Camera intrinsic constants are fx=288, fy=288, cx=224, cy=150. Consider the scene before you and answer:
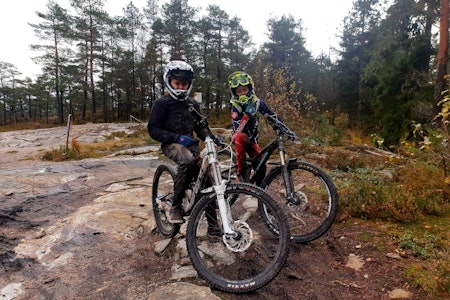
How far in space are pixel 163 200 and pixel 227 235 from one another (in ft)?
5.59

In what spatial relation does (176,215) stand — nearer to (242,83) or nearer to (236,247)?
(236,247)

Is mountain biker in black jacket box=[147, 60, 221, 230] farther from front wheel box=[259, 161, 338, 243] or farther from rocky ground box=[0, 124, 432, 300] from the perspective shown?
front wheel box=[259, 161, 338, 243]

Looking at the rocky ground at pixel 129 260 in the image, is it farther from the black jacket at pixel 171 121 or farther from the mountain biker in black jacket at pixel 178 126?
the black jacket at pixel 171 121

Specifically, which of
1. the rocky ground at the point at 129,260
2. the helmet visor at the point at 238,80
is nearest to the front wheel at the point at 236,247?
the rocky ground at the point at 129,260

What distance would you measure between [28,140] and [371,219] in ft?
82.6

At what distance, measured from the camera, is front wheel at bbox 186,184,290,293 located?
2660 mm

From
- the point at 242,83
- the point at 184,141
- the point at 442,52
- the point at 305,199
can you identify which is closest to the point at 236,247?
the point at 305,199

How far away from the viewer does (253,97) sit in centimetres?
470


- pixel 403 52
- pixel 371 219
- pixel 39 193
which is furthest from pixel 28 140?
pixel 403 52

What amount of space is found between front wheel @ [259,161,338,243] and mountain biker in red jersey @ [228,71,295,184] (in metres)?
0.60

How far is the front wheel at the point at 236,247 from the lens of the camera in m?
2.66

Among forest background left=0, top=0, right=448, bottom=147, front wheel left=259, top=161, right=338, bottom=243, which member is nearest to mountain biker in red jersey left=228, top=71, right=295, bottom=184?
front wheel left=259, top=161, right=338, bottom=243

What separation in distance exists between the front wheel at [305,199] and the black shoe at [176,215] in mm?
1024

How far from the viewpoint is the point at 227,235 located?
2.84 m
